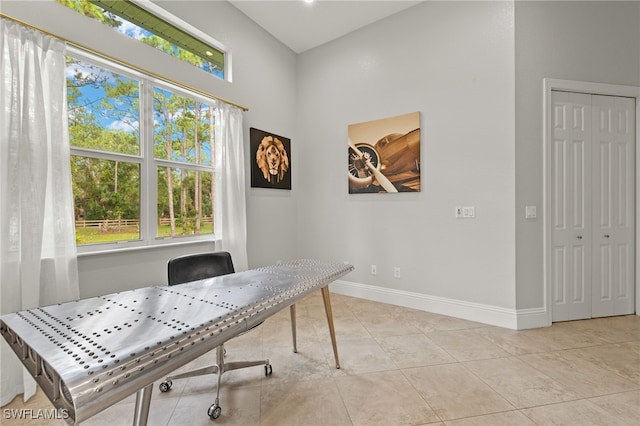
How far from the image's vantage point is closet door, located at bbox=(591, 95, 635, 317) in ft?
9.44

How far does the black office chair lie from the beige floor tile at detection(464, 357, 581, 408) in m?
1.50

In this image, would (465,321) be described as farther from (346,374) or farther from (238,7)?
(238,7)

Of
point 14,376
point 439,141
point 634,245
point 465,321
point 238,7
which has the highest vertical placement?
point 238,7

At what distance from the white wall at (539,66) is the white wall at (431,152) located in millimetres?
101

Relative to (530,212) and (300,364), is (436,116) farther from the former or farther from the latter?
(300,364)

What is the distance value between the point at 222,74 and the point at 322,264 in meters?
2.61

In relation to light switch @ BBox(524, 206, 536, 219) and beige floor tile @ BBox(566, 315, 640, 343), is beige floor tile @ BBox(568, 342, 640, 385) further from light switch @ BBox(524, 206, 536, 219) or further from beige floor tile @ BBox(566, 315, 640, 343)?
light switch @ BBox(524, 206, 536, 219)

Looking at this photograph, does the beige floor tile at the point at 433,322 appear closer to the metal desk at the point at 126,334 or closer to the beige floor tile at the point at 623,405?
the beige floor tile at the point at 623,405

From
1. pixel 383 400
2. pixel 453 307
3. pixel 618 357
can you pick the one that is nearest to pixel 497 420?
pixel 383 400

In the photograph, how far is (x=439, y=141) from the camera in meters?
3.08

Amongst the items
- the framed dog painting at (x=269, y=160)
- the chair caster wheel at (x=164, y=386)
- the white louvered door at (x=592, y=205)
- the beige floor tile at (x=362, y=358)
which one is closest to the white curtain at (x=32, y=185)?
the chair caster wheel at (x=164, y=386)

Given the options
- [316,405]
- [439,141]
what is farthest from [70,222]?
[439,141]

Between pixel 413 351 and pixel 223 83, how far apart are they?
3.34m

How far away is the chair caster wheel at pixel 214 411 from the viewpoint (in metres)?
1.52
